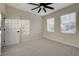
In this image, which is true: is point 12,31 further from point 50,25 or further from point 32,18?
point 50,25

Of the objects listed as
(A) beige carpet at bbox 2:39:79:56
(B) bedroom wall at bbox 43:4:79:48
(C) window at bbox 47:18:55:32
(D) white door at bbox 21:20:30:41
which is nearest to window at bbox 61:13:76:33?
(B) bedroom wall at bbox 43:4:79:48

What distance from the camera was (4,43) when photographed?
119 inches

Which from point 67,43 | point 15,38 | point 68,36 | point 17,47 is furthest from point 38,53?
point 68,36

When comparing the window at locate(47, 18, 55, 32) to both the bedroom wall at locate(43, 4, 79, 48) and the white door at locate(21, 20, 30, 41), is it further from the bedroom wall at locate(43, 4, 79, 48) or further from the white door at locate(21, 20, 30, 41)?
the white door at locate(21, 20, 30, 41)

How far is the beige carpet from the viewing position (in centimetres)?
297

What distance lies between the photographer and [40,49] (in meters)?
3.16

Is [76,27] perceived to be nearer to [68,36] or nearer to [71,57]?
[68,36]

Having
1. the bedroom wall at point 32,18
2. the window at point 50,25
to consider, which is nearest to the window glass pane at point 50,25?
the window at point 50,25

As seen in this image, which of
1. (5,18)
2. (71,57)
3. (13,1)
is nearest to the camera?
(13,1)

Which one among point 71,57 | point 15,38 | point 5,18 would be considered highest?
point 5,18

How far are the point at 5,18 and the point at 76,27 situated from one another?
266cm

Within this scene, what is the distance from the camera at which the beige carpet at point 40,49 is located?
9.73 ft

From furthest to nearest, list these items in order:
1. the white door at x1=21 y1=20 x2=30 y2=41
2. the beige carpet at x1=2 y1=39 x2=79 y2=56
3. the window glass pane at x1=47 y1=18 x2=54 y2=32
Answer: the window glass pane at x1=47 y1=18 x2=54 y2=32
the white door at x1=21 y1=20 x2=30 y2=41
the beige carpet at x1=2 y1=39 x2=79 y2=56

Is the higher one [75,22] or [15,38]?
[75,22]
